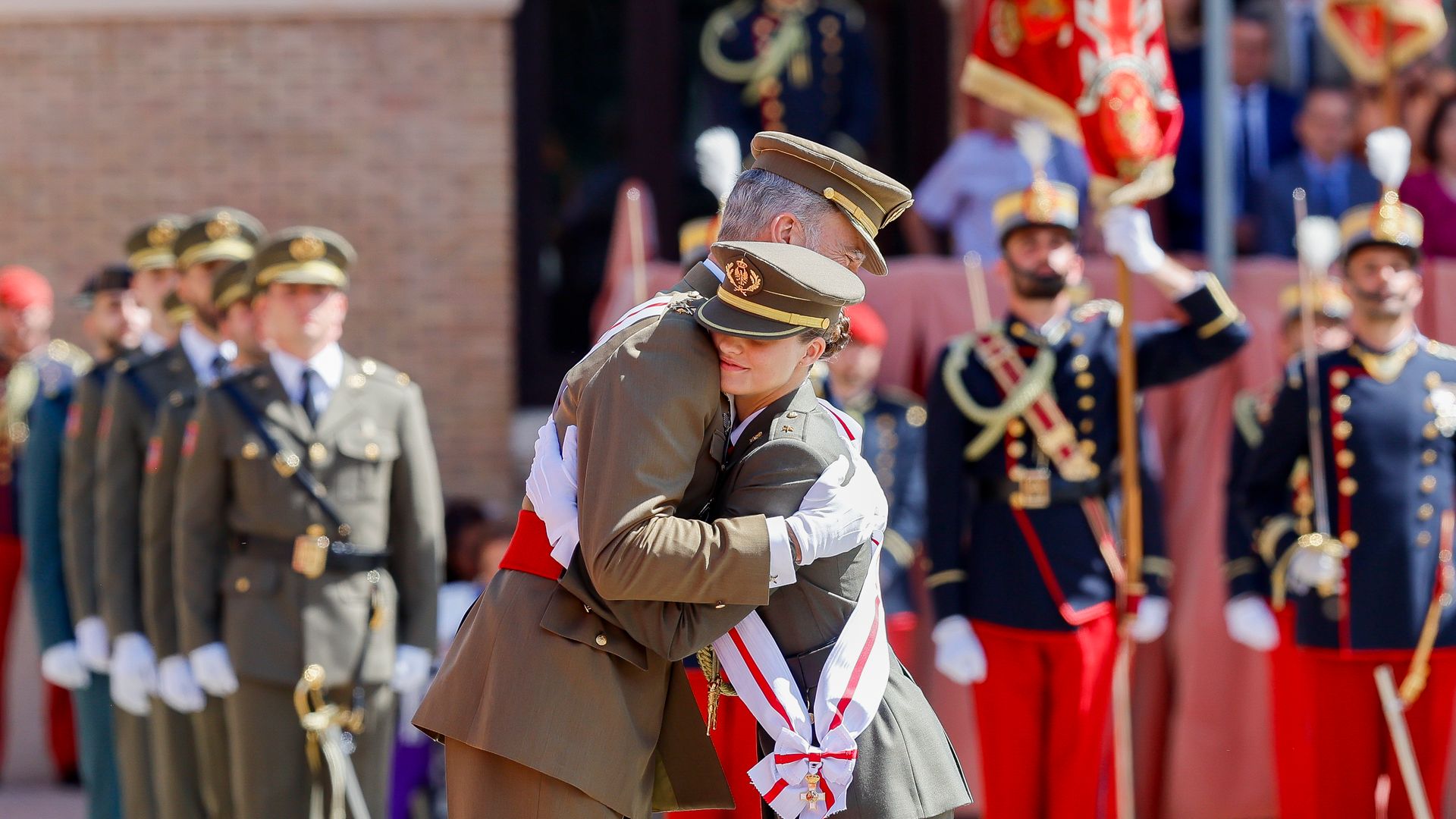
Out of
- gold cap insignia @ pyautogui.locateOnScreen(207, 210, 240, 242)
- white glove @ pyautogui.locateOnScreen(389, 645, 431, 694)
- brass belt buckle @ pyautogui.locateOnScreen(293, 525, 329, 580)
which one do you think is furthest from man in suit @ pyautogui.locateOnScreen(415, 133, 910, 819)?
gold cap insignia @ pyautogui.locateOnScreen(207, 210, 240, 242)

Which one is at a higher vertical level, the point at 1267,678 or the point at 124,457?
the point at 124,457

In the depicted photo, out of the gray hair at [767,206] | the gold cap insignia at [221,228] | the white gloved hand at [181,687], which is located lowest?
the white gloved hand at [181,687]

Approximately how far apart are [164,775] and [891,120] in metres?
5.37

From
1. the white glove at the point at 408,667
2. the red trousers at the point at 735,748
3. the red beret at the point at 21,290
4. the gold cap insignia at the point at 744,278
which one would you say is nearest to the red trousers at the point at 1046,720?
the white glove at the point at 408,667

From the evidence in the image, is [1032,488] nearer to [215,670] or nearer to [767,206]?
[767,206]

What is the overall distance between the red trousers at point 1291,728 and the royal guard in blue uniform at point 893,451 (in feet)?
3.60

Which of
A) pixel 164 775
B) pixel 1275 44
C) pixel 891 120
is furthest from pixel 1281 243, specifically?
pixel 164 775

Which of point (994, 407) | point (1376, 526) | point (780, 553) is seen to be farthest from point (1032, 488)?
point (780, 553)

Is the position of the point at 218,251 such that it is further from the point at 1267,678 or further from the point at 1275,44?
the point at 1275,44

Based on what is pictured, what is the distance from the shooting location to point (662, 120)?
905 cm

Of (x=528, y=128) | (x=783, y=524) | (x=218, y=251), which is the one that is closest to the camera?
(x=783, y=524)

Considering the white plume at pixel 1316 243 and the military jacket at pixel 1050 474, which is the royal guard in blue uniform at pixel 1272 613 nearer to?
the white plume at pixel 1316 243

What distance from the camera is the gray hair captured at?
3207 mm

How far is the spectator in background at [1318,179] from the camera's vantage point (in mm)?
6906
